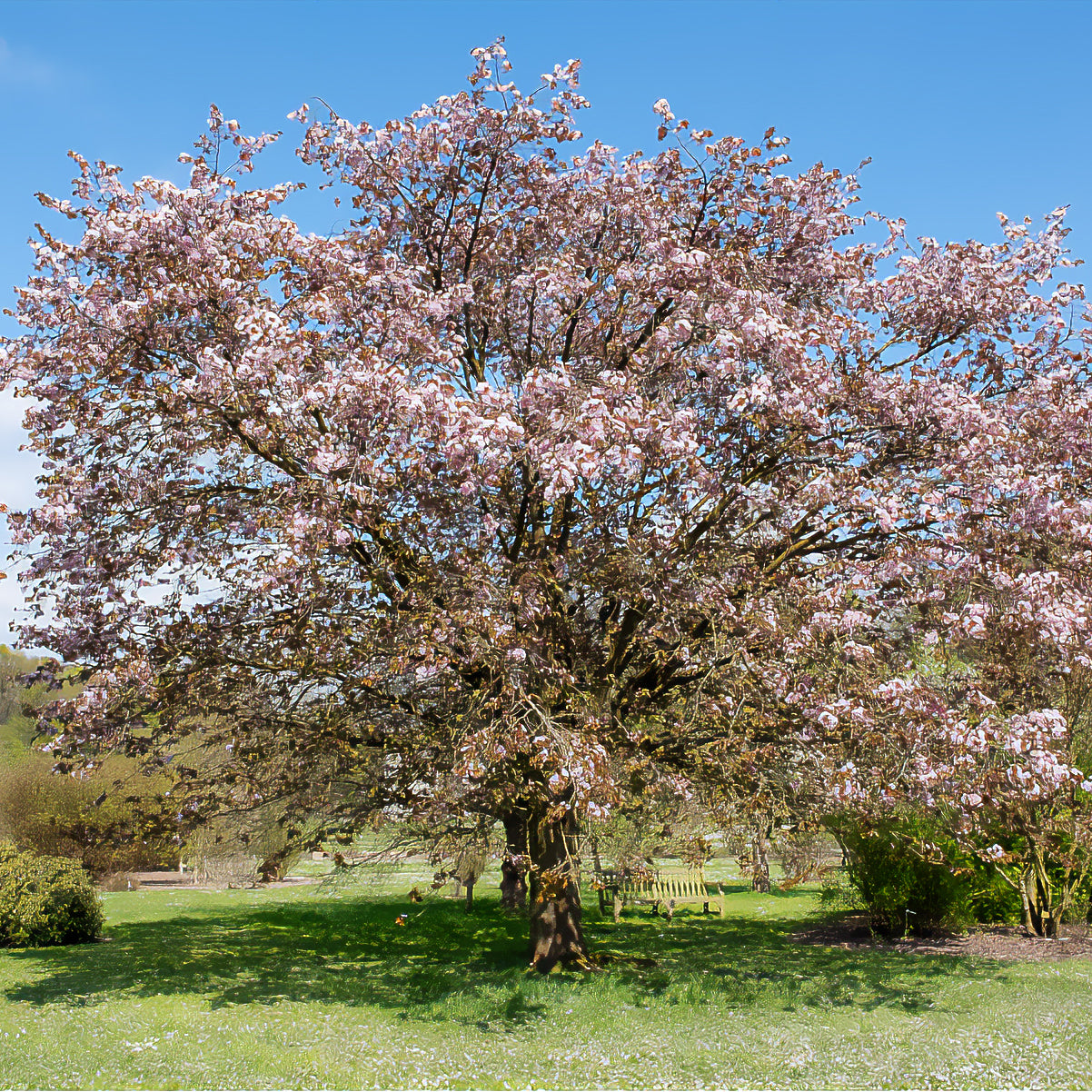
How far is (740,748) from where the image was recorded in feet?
34.0

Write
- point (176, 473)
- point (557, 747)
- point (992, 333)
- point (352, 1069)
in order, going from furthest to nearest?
point (992, 333)
point (176, 473)
point (557, 747)
point (352, 1069)

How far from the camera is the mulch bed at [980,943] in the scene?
14032 millimetres

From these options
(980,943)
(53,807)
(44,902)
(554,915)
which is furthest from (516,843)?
(53,807)

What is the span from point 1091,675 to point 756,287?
7.81m

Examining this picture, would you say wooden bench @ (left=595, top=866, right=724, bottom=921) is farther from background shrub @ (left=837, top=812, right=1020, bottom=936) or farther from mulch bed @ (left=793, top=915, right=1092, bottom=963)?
background shrub @ (left=837, top=812, right=1020, bottom=936)

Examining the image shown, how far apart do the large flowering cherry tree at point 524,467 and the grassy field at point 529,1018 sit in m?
1.61

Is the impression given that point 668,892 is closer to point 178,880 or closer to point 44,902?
point 44,902

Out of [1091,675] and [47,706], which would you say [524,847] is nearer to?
[47,706]

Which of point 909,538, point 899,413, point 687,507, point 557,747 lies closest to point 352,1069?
point 557,747

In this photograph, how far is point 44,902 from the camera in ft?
50.9

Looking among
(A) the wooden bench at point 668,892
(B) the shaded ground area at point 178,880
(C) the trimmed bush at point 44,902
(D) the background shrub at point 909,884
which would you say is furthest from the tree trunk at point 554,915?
(B) the shaded ground area at point 178,880

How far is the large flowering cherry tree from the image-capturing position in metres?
9.09

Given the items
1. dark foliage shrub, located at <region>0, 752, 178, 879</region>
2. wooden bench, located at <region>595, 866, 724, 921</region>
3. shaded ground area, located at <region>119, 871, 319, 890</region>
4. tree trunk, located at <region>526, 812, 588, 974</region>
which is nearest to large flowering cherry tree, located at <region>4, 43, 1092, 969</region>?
tree trunk, located at <region>526, 812, 588, 974</region>

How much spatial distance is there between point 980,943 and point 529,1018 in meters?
9.28
